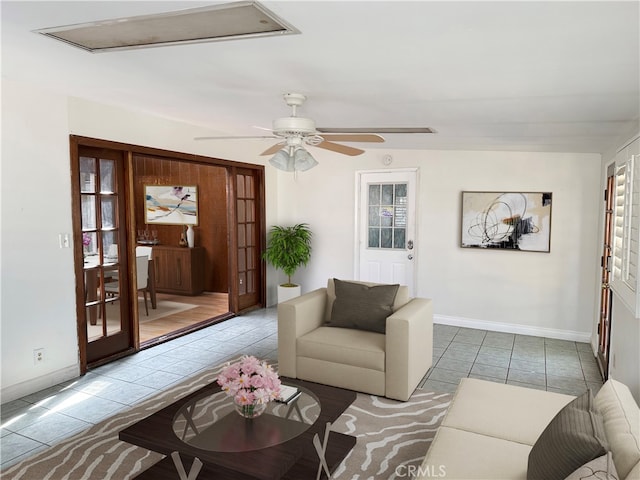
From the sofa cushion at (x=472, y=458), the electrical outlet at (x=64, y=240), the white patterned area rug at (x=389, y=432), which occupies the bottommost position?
the white patterned area rug at (x=389, y=432)

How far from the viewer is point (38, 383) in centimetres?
363

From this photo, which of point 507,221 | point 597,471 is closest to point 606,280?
point 507,221

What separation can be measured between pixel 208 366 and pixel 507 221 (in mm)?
3670

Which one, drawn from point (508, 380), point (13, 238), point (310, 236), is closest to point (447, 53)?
point (508, 380)

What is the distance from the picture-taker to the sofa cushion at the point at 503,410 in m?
2.22

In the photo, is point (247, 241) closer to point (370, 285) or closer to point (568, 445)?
point (370, 285)

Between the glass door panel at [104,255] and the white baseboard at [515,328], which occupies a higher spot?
the glass door panel at [104,255]

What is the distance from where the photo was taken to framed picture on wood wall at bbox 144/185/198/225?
7.81 metres

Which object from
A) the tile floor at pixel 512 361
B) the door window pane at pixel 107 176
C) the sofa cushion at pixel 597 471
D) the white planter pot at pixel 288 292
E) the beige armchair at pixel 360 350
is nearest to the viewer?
the sofa cushion at pixel 597 471

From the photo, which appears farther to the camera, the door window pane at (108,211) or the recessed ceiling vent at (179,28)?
the door window pane at (108,211)

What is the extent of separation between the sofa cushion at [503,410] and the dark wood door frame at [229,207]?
3.19m

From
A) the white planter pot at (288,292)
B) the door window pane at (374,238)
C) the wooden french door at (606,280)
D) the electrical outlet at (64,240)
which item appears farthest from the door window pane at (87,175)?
the wooden french door at (606,280)

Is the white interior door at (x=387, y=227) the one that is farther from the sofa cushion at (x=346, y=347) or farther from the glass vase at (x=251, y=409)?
the glass vase at (x=251, y=409)

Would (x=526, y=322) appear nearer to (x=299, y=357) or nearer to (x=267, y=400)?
(x=299, y=357)
